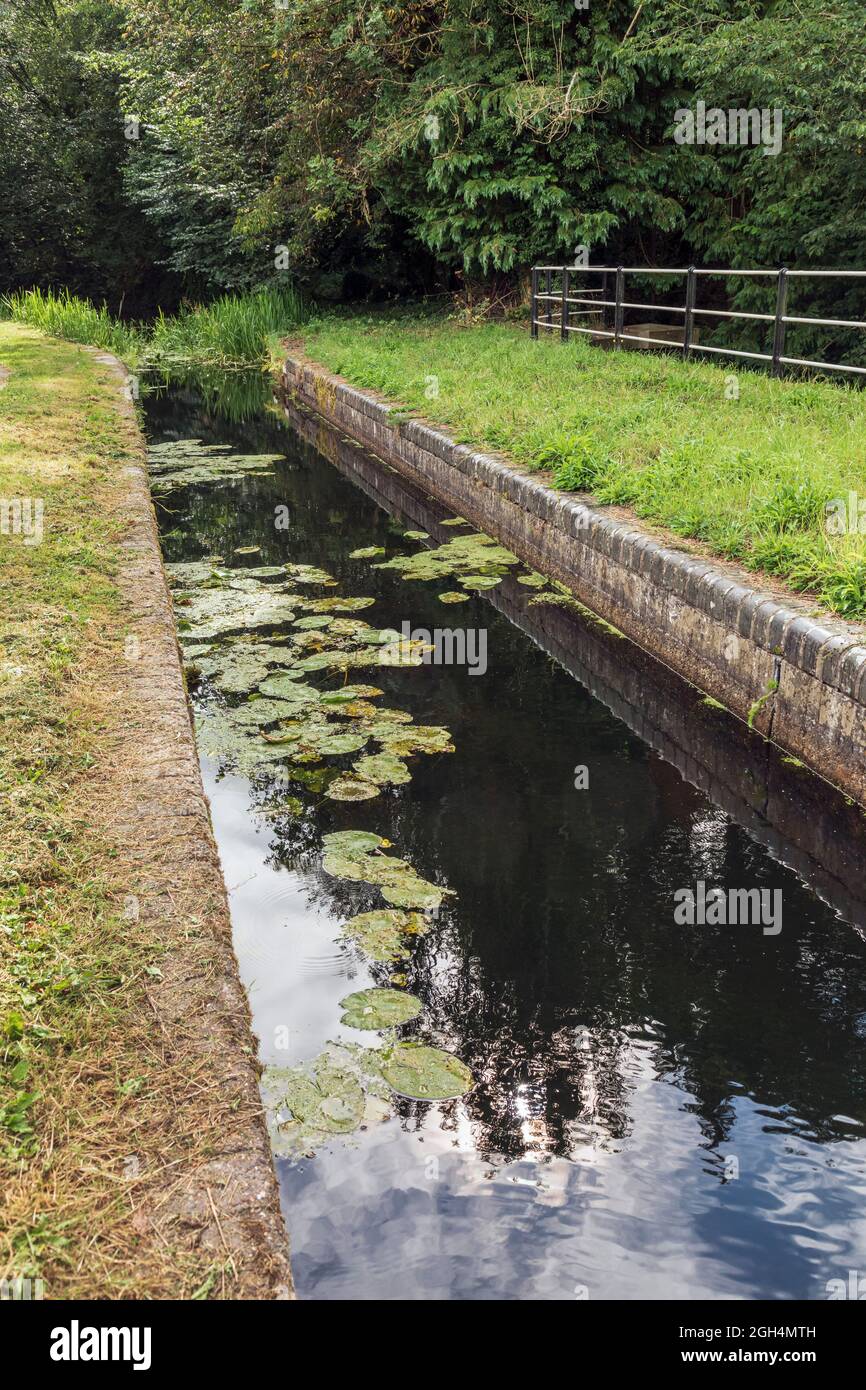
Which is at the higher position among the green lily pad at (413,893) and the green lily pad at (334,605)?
the green lily pad at (334,605)

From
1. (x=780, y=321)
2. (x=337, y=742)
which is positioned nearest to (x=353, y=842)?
(x=337, y=742)

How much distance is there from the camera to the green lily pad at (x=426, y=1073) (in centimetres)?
292

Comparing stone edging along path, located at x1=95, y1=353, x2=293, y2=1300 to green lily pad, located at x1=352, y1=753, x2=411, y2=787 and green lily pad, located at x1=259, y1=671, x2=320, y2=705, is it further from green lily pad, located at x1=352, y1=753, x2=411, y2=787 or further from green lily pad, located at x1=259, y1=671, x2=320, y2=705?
green lily pad, located at x1=352, y1=753, x2=411, y2=787

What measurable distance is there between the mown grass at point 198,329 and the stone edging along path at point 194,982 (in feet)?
54.0

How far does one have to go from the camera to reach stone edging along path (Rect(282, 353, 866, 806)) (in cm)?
436

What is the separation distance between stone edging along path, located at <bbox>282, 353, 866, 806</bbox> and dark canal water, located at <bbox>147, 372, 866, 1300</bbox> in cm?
17

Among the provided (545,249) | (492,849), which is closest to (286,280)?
(545,249)

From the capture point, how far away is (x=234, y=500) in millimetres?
10008

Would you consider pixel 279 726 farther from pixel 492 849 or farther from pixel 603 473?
pixel 603 473

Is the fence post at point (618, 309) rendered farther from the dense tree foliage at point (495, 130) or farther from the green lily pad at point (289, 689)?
the green lily pad at point (289, 689)

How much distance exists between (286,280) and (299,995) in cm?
2175

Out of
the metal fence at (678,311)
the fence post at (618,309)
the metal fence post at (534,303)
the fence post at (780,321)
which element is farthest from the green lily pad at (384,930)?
the metal fence post at (534,303)

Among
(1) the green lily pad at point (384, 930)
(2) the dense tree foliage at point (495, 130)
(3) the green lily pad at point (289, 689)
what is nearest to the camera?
(1) the green lily pad at point (384, 930)

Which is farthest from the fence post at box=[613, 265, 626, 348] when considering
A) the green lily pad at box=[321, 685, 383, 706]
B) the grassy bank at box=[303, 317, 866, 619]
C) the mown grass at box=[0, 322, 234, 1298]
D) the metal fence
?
the mown grass at box=[0, 322, 234, 1298]
